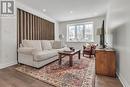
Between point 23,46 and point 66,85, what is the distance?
2.35m

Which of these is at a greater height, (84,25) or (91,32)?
(84,25)

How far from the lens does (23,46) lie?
3.50 m

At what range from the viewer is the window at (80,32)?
6.45m

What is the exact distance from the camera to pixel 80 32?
266 inches

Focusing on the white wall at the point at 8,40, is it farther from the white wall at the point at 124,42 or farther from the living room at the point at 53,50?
the white wall at the point at 124,42

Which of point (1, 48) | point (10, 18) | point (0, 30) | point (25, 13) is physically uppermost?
point (25, 13)

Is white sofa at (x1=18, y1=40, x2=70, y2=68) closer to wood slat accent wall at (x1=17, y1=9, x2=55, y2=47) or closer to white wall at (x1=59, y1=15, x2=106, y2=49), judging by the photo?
wood slat accent wall at (x1=17, y1=9, x2=55, y2=47)

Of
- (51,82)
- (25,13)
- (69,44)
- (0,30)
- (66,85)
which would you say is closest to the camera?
(66,85)

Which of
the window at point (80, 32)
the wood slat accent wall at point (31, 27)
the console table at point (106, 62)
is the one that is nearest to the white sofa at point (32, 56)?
the wood slat accent wall at point (31, 27)

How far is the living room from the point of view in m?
2.03

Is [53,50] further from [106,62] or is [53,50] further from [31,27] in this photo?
[106,62]

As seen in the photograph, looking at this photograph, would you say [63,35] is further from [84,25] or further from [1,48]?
[1,48]

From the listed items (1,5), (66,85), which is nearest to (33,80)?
(66,85)

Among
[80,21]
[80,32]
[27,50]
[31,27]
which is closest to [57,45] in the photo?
[31,27]
